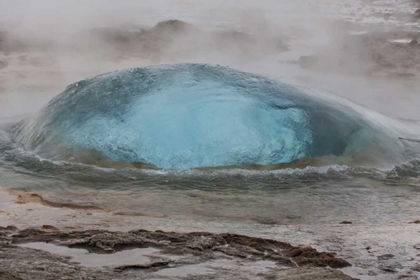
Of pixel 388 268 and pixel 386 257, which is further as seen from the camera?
pixel 386 257

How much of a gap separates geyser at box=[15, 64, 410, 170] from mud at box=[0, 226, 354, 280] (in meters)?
1.27

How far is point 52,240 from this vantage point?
9.91ft

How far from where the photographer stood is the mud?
104 inches

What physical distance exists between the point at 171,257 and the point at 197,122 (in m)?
1.70

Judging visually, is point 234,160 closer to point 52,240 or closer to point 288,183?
point 288,183

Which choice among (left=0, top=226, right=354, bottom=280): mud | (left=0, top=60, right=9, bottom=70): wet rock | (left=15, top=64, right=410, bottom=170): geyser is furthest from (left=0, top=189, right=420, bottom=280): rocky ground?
(left=0, top=60, right=9, bottom=70): wet rock

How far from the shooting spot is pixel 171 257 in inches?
112

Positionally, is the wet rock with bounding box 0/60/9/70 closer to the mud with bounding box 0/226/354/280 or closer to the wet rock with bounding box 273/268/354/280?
the mud with bounding box 0/226/354/280

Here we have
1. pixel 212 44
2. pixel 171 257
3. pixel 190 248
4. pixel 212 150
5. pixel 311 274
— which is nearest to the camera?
pixel 311 274

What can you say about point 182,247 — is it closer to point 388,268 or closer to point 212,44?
point 388,268

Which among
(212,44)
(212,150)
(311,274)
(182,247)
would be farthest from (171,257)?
(212,44)

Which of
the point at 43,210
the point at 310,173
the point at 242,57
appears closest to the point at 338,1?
the point at 242,57

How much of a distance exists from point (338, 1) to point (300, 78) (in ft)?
22.3

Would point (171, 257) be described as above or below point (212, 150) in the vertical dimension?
below
